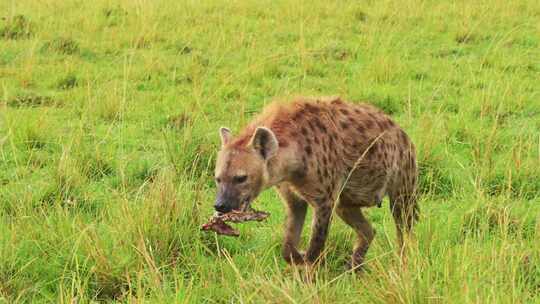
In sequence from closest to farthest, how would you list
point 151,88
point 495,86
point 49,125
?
point 49,125 → point 495,86 → point 151,88

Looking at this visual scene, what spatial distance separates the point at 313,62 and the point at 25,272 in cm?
431

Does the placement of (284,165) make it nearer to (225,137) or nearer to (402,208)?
(225,137)

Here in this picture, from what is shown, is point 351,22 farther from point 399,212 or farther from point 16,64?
point 399,212

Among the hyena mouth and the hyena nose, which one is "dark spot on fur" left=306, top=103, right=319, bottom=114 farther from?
the hyena nose

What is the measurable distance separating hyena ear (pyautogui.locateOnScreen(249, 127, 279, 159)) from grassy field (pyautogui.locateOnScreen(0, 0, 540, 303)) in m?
0.37

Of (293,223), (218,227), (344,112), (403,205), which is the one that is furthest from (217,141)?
(218,227)

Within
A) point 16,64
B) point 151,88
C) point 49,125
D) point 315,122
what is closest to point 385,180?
point 315,122

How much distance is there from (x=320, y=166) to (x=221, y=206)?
471 mm

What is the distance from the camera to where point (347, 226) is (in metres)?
3.46

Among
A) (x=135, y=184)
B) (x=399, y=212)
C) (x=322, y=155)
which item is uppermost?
(x=322, y=155)

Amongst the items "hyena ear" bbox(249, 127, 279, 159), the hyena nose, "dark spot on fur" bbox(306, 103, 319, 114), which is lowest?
the hyena nose

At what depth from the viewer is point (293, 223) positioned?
3084 mm

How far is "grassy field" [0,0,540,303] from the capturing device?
2.60 meters

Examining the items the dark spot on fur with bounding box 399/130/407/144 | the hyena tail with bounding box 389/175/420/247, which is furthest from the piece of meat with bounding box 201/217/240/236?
the dark spot on fur with bounding box 399/130/407/144
